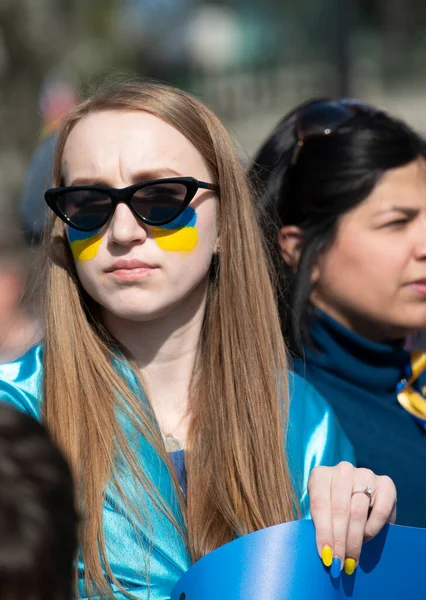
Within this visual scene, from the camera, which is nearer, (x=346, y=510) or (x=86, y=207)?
(x=346, y=510)

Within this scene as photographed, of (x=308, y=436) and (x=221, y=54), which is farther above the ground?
(x=221, y=54)

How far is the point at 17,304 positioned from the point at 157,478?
3.10 ft

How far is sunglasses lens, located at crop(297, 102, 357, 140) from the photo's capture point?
9.20 feet

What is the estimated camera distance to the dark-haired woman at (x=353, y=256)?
2.74 meters

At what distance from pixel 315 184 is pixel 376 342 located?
1.62 feet

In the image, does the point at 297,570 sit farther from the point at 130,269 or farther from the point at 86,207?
the point at 86,207

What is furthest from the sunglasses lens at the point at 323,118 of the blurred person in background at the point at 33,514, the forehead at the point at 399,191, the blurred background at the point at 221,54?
the blurred background at the point at 221,54

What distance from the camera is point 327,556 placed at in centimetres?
175

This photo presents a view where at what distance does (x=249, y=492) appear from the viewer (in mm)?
2170

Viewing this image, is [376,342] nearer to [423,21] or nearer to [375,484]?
[375,484]

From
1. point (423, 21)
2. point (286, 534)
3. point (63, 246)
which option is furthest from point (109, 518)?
point (423, 21)

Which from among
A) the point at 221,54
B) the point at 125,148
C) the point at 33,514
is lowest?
the point at 33,514

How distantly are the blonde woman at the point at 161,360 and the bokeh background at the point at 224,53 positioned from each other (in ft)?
12.3

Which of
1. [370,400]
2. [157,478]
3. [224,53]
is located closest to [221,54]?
[224,53]
